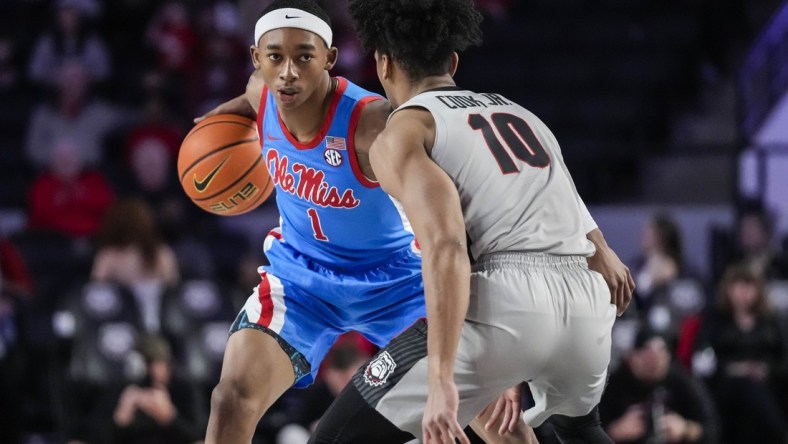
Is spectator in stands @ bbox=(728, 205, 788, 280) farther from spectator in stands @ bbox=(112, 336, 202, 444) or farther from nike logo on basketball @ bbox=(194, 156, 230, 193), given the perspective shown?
nike logo on basketball @ bbox=(194, 156, 230, 193)

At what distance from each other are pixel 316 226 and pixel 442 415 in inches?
58.4

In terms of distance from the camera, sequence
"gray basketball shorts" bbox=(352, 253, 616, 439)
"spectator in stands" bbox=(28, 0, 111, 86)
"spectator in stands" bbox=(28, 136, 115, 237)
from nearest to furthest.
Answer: "gray basketball shorts" bbox=(352, 253, 616, 439) → "spectator in stands" bbox=(28, 136, 115, 237) → "spectator in stands" bbox=(28, 0, 111, 86)

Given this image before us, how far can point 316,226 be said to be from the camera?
4910mm

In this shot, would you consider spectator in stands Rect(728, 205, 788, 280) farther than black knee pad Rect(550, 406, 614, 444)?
Yes

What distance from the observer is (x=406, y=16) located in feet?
13.2

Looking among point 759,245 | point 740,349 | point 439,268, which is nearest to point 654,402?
point 740,349

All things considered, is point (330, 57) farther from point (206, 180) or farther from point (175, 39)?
point (175, 39)

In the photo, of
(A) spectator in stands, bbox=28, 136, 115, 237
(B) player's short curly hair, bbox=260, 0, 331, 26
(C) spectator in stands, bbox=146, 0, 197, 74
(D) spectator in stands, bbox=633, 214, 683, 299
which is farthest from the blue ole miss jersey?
(C) spectator in stands, bbox=146, 0, 197, 74

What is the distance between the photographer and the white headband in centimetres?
476

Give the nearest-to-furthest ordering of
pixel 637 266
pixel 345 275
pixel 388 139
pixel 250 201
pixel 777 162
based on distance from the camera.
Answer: pixel 388 139
pixel 345 275
pixel 250 201
pixel 637 266
pixel 777 162

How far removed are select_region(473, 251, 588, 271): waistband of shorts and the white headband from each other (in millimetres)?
1280

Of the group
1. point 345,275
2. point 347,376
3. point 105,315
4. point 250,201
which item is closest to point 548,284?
point 345,275

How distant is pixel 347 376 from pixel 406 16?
11.5ft

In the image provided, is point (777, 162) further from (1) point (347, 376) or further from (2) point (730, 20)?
(1) point (347, 376)
